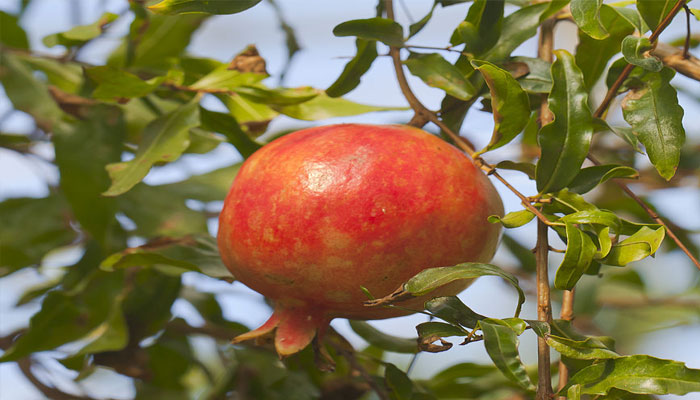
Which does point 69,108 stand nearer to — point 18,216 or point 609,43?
point 18,216

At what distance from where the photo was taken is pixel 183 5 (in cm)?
60

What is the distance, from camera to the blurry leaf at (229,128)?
818 millimetres

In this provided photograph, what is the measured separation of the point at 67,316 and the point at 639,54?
71 centimetres

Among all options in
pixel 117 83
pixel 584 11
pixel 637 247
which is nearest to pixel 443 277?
pixel 637 247

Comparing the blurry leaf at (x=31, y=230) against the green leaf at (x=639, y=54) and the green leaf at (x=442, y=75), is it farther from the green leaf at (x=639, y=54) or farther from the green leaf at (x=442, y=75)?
the green leaf at (x=639, y=54)

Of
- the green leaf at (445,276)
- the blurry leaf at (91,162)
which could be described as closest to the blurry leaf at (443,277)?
the green leaf at (445,276)

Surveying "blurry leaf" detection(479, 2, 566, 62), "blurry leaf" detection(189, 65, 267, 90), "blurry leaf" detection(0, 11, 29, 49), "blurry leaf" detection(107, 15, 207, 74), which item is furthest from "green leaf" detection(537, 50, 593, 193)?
"blurry leaf" detection(0, 11, 29, 49)

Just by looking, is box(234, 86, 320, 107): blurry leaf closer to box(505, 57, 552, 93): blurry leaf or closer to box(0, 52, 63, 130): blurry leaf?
box(505, 57, 552, 93): blurry leaf

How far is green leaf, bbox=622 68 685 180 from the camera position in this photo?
567 millimetres

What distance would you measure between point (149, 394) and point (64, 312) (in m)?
0.18

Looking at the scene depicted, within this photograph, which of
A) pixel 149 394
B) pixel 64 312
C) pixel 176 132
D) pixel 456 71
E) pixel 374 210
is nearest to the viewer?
pixel 374 210

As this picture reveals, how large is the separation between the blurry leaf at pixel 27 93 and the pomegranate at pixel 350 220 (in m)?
0.46

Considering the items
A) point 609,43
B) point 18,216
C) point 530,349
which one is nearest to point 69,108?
point 18,216

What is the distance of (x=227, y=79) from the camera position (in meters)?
0.82
